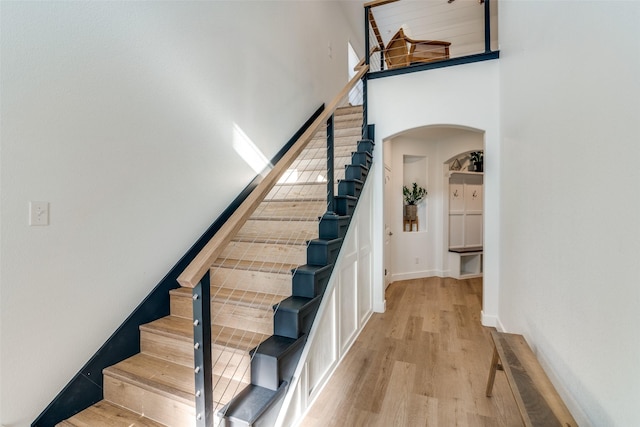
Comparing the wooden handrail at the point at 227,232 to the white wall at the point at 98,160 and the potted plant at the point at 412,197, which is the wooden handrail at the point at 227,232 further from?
the potted plant at the point at 412,197

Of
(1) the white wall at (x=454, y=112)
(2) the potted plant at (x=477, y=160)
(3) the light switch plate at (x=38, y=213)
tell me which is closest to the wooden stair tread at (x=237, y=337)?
(3) the light switch plate at (x=38, y=213)

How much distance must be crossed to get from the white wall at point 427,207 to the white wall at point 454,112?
1508mm

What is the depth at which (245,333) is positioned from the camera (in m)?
1.78

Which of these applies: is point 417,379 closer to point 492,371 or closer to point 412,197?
point 492,371

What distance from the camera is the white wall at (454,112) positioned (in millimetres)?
3070

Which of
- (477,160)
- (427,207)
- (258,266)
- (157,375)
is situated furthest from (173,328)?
(477,160)

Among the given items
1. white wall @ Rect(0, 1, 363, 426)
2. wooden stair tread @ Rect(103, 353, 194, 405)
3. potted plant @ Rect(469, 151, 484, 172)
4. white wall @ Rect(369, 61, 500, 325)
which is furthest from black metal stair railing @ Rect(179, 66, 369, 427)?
potted plant @ Rect(469, 151, 484, 172)

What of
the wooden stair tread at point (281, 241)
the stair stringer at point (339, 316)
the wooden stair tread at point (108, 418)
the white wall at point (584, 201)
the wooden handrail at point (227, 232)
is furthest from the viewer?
the wooden stair tread at point (281, 241)

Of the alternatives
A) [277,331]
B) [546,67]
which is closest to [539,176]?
[546,67]

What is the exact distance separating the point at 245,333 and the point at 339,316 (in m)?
0.87

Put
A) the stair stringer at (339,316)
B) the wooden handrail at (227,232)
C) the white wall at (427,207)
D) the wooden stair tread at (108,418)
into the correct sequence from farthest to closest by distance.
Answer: the white wall at (427,207)
the stair stringer at (339,316)
the wooden stair tread at (108,418)
the wooden handrail at (227,232)

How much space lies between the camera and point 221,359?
1631 millimetres

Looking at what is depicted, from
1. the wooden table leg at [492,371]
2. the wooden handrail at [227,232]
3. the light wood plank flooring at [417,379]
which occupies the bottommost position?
the light wood plank flooring at [417,379]

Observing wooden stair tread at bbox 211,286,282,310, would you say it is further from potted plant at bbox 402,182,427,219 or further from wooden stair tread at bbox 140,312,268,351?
potted plant at bbox 402,182,427,219
